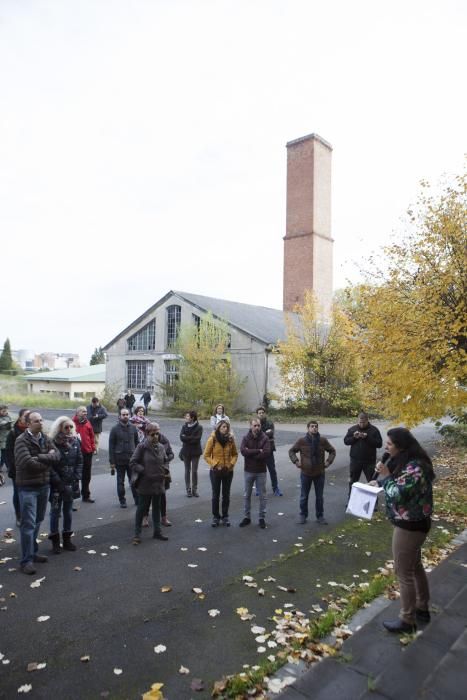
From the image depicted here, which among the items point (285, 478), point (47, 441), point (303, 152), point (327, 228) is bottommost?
point (285, 478)

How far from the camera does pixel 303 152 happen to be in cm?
4416

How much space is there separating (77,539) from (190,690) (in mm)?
3844

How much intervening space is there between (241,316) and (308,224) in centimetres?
1475

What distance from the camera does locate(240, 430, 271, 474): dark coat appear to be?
7.62m

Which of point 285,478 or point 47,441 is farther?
point 285,478

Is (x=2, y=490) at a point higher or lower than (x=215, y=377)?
lower

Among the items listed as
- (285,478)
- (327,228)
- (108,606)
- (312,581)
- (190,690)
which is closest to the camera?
(190,690)

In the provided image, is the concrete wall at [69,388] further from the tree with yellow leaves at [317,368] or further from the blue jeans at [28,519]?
the blue jeans at [28,519]

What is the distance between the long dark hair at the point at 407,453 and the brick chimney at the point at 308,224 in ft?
125

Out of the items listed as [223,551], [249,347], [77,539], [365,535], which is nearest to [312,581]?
[223,551]

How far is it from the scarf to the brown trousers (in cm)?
343

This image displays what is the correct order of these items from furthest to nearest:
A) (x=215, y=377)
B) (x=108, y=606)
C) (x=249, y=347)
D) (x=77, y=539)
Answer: (x=249, y=347) < (x=215, y=377) < (x=77, y=539) < (x=108, y=606)

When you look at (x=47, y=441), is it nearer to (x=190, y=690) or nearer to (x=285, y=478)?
(x=190, y=690)

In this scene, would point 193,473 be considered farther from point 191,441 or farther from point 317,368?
point 317,368
